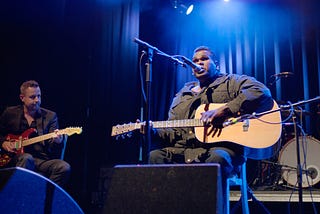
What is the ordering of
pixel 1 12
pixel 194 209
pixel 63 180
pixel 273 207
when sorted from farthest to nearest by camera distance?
pixel 1 12 < pixel 273 207 < pixel 63 180 < pixel 194 209

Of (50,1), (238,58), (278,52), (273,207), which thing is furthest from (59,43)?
(273,207)

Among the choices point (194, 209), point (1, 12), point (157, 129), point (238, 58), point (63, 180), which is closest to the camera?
point (194, 209)

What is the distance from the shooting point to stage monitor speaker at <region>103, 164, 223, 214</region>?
1826 millimetres

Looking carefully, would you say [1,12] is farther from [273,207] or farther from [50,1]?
[273,207]

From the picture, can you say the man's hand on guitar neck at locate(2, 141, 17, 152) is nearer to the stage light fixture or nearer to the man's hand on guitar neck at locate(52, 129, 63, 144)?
the man's hand on guitar neck at locate(52, 129, 63, 144)

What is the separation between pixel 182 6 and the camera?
6.06 meters

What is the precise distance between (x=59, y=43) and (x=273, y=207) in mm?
3809

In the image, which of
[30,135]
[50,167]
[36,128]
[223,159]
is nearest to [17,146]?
[30,135]

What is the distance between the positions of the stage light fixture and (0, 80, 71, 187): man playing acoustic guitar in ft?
8.28

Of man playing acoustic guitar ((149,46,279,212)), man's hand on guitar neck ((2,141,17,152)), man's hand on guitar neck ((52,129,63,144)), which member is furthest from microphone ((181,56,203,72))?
man's hand on guitar neck ((2,141,17,152))

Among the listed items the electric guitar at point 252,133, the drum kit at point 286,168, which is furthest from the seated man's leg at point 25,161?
the drum kit at point 286,168

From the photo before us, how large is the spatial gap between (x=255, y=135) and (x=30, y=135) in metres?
2.74

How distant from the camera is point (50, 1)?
19.3 ft

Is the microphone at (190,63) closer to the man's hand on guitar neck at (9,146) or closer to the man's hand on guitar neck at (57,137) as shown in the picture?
the man's hand on guitar neck at (57,137)
